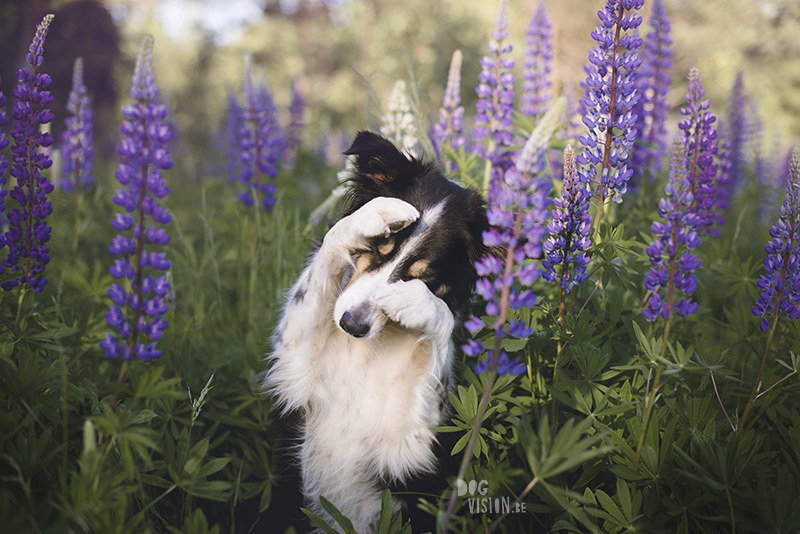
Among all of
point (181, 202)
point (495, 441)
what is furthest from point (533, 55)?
point (181, 202)

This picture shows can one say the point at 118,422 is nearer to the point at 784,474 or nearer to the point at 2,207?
the point at 2,207

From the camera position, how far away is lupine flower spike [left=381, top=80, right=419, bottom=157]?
2869mm

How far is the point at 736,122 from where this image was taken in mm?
4980

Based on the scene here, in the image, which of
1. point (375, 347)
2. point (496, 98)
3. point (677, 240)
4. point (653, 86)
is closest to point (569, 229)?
point (677, 240)

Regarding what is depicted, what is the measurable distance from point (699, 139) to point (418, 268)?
143 centimetres

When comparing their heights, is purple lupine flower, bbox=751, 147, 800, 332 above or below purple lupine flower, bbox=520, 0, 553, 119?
below

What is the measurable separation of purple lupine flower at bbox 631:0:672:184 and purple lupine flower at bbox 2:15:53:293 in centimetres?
323

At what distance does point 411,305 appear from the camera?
164cm

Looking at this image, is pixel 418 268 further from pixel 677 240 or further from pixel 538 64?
pixel 538 64

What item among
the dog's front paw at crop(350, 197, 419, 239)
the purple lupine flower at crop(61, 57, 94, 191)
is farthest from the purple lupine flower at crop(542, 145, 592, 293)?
the purple lupine flower at crop(61, 57, 94, 191)

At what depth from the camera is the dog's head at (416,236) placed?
182 cm

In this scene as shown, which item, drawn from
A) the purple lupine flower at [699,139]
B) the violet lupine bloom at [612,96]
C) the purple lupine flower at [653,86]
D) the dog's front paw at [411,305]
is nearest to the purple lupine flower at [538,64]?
the purple lupine flower at [653,86]

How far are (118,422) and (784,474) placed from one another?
2203 millimetres

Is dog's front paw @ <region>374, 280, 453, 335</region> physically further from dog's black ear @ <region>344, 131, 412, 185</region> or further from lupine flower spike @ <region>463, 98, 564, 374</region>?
dog's black ear @ <region>344, 131, 412, 185</region>
